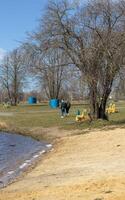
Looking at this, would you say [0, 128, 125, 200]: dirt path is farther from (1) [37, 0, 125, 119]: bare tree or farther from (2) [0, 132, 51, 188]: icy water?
(1) [37, 0, 125, 119]: bare tree

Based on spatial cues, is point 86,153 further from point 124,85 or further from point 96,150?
point 124,85

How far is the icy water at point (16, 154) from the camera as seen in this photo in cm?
1871

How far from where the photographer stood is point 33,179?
1582 centimetres

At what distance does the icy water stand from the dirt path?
0.73 m

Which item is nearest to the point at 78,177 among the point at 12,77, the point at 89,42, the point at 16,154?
the point at 16,154

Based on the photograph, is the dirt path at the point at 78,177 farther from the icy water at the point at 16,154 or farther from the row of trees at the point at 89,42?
the row of trees at the point at 89,42

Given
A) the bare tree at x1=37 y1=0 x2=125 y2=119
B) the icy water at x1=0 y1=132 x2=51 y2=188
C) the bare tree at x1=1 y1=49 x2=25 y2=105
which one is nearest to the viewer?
the icy water at x1=0 y1=132 x2=51 y2=188

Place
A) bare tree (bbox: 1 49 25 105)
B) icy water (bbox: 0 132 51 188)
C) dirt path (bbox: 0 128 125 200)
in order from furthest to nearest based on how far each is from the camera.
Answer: bare tree (bbox: 1 49 25 105) < icy water (bbox: 0 132 51 188) < dirt path (bbox: 0 128 125 200)

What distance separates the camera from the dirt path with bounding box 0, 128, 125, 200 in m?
12.1

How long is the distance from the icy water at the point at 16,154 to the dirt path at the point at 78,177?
28.8 inches

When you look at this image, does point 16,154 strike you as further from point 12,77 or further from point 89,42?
point 12,77

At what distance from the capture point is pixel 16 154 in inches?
1022

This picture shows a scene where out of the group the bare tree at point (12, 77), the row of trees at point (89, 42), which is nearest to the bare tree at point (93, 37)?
the row of trees at point (89, 42)

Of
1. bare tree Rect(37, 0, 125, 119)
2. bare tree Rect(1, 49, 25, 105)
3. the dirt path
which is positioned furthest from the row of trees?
bare tree Rect(1, 49, 25, 105)
